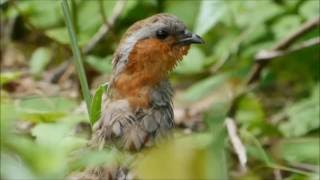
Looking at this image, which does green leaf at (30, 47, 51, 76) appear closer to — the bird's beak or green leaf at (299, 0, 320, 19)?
green leaf at (299, 0, 320, 19)

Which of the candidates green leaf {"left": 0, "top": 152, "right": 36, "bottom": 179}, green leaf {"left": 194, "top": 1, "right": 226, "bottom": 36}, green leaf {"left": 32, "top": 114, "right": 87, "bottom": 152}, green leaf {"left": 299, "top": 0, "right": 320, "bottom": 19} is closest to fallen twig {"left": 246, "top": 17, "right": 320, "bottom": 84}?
green leaf {"left": 299, "top": 0, "right": 320, "bottom": 19}

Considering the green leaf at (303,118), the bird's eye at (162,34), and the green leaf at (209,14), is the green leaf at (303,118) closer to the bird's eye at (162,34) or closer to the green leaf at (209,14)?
the green leaf at (209,14)

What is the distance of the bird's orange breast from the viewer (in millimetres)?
2742

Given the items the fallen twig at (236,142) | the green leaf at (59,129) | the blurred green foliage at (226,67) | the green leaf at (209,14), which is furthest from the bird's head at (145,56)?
the green leaf at (209,14)

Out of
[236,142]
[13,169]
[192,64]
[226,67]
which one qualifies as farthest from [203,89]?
[13,169]

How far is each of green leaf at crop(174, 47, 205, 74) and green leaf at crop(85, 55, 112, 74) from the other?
1.14ft

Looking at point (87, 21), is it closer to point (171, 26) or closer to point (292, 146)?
point (292, 146)

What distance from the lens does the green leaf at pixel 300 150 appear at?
12.7 feet

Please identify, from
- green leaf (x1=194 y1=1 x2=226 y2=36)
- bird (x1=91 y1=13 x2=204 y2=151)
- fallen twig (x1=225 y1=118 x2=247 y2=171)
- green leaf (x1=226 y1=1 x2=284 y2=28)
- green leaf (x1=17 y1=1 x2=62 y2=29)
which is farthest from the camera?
green leaf (x1=17 y1=1 x2=62 y2=29)

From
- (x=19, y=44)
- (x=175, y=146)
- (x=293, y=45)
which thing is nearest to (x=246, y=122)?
(x=293, y=45)

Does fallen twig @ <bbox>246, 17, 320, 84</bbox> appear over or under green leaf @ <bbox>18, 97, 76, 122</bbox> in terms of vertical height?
over

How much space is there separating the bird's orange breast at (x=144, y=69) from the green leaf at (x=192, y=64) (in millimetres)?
1875

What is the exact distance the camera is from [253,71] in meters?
4.58

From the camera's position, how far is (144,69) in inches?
110
